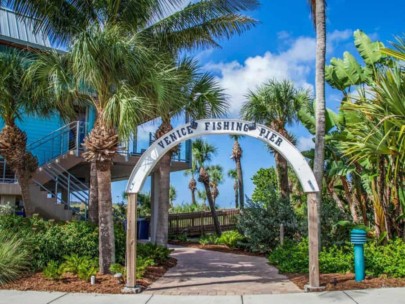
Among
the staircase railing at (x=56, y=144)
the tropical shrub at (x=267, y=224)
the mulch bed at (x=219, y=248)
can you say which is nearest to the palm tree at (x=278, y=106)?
the tropical shrub at (x=267, y=224)

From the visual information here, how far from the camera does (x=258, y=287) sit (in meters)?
8.34

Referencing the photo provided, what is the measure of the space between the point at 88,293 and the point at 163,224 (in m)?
5.60

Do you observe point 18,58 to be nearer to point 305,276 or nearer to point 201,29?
point 201,29

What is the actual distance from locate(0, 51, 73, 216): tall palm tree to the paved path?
17.2 feet

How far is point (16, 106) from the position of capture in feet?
38.9

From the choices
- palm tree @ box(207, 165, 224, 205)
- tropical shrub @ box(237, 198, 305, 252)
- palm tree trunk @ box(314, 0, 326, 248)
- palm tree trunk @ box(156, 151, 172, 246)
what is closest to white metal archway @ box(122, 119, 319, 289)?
palm tree trunk @ box(314, 0, 326, 248)

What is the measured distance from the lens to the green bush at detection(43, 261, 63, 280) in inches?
343

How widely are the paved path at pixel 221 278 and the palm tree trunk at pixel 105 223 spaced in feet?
4.13

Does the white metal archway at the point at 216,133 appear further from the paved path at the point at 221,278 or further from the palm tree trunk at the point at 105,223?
the paved path at the point at 221,278

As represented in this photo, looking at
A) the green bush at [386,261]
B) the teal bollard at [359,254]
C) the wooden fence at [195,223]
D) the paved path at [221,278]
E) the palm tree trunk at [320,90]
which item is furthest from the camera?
the wooden fence at [195,223]

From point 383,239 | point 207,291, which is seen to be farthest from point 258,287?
point 383,239

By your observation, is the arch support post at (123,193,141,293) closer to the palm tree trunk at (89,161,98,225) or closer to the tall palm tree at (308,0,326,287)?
the palm tree trunk at (89,161,98,225)

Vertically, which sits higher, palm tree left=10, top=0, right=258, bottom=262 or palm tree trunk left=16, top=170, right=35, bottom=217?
palm tree left=10, top=0, right=258, bottom=262

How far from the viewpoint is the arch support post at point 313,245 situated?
7.92m
